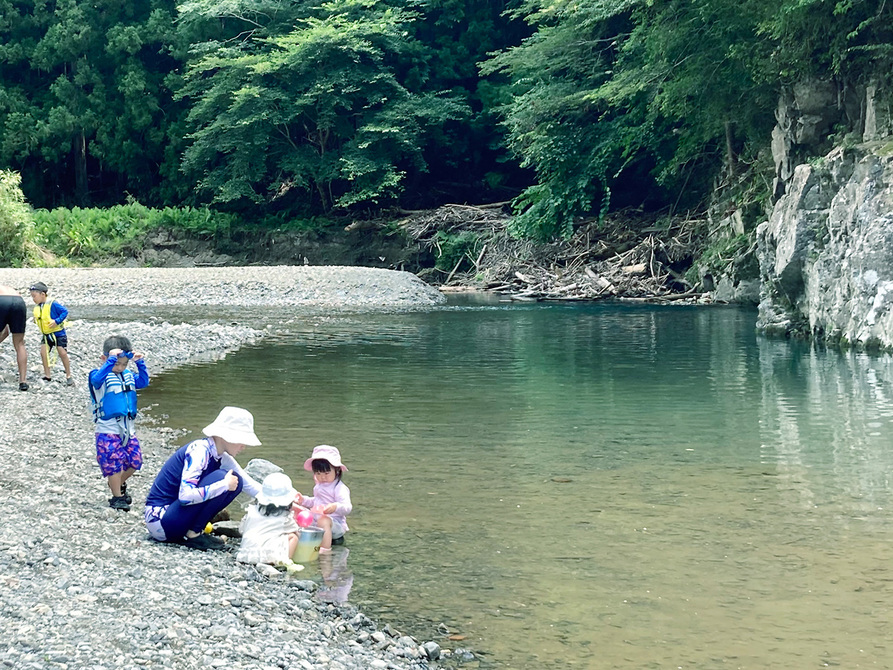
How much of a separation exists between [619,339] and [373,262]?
2376 centimetres

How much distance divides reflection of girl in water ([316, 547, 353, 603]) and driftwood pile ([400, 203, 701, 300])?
26241 mm

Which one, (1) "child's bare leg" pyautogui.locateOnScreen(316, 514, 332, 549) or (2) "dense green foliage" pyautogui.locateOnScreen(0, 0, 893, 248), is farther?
(2) "dense green foliage" pyautogui.locateOnScreen(0, 0, 893, 248)

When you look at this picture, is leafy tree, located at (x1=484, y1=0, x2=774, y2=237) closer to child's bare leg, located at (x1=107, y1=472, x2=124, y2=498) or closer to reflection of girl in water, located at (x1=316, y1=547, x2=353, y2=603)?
child's bare leg, located at (x1=107, y1=472, x2=124, y2=498)

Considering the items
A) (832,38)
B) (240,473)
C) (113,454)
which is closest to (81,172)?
(832,38)

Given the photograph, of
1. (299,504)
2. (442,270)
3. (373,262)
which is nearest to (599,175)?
(442,270)

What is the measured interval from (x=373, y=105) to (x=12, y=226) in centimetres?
1531

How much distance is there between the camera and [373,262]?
43.0 metres

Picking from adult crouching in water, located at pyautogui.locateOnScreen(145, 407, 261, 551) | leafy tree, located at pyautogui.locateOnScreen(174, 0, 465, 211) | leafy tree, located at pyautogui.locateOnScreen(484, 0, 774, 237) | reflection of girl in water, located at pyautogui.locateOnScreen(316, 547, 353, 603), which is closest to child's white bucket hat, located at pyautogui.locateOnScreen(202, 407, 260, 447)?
adult crouching in water, located at pyautogui.locateOnScreen(145, 407, 261, 551)

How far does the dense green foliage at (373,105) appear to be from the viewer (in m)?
31.2

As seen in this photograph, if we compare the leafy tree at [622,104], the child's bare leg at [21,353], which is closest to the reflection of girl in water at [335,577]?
the child's bare leg at [21,353]

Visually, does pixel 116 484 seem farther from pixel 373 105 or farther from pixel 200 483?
pixel 373 105

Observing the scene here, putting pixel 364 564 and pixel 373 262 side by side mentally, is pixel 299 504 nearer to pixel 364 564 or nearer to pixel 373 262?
pixel 364 564

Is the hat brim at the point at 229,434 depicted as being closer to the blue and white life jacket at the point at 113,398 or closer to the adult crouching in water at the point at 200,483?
the adult crouching in water at the point at 200,483

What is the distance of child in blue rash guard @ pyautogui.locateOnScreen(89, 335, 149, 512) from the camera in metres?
7.26
